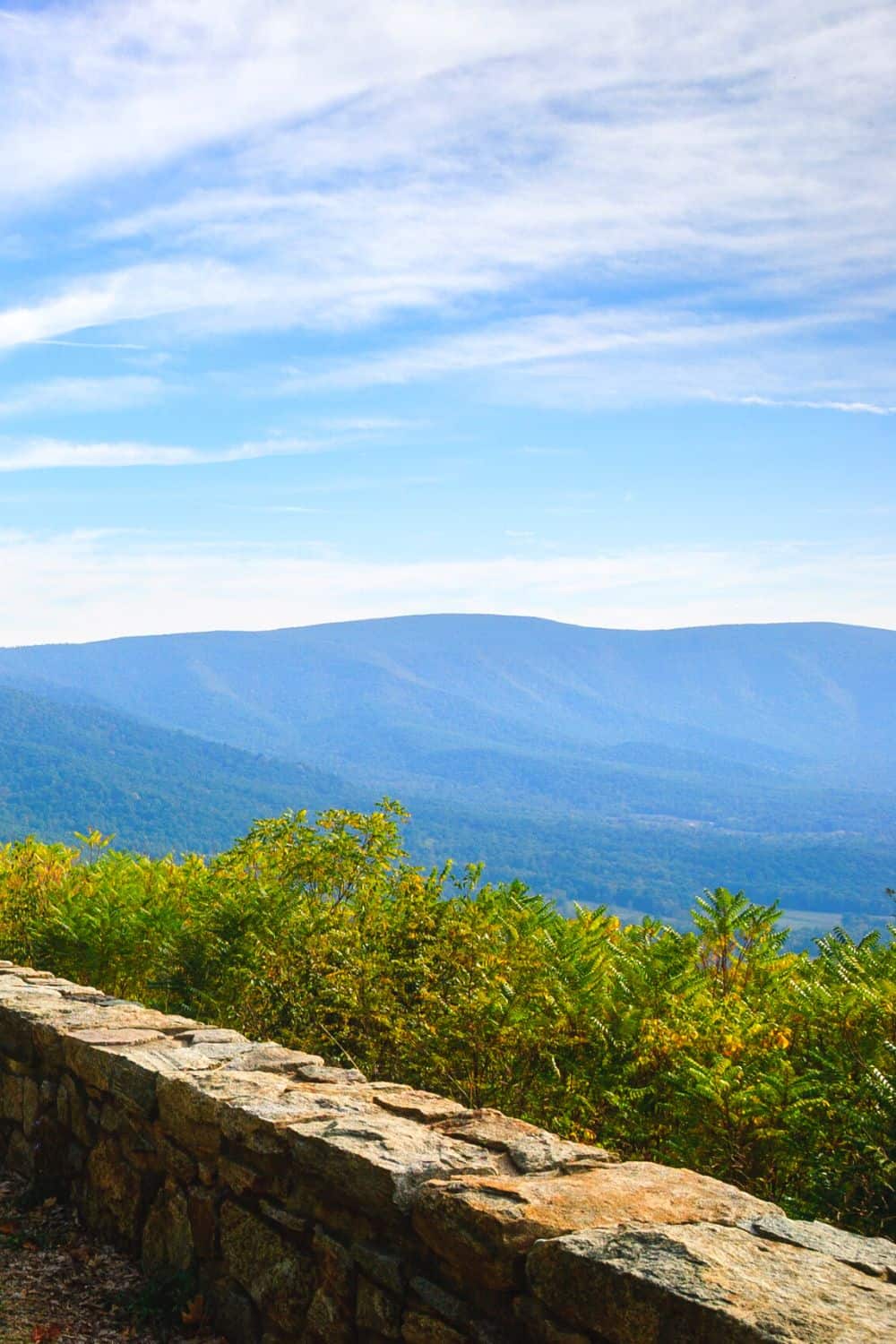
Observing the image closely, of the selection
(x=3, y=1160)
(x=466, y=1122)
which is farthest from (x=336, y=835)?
(x=466, y=1122)

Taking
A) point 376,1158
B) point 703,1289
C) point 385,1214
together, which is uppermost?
point 703,1289

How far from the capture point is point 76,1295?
14.5 feet

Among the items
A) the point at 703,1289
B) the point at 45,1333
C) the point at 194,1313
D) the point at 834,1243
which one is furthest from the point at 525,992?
the point at 703,1289

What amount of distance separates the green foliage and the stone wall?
54.0 inches

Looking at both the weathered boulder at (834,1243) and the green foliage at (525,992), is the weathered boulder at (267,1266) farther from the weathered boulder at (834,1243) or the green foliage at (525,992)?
the green foliage at (525,992)

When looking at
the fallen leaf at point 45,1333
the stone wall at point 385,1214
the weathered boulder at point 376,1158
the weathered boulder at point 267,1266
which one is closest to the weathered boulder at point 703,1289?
the stone wall at point 385,1214

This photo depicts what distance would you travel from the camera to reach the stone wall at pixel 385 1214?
8.85 ft

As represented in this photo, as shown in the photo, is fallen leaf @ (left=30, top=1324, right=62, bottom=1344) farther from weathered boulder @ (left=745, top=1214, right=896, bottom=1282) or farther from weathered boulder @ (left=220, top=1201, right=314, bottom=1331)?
weathered boulder @ (left=745, top=1214, right=896, bottom=1282)

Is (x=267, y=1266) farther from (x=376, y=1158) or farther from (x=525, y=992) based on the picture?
(x=525, y=992)

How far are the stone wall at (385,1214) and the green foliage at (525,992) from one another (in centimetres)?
137

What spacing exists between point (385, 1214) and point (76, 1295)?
1.75 metres

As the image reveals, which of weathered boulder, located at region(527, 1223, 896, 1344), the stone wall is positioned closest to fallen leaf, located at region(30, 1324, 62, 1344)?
the stone wall

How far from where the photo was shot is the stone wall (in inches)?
106

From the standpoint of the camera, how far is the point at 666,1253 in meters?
2.77
